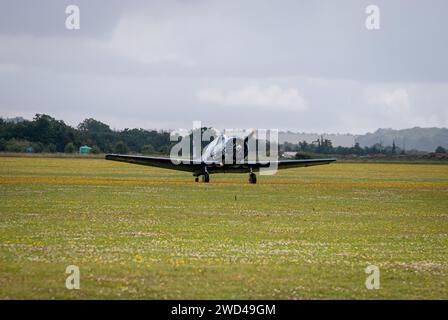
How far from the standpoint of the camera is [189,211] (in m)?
27.6

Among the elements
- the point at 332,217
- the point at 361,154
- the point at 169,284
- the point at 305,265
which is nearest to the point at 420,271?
the point at 305,265

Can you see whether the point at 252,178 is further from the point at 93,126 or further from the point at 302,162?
the point at 93,126

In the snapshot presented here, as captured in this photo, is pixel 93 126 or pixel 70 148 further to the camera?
pixel 93 126

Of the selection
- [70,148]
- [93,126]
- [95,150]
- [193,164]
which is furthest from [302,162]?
[93,126]

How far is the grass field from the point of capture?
12984 millimetres

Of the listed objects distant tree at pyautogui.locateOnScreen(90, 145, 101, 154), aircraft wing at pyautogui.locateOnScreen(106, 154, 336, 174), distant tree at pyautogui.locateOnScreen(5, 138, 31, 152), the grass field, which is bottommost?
the grass field

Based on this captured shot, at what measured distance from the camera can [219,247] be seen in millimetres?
17875

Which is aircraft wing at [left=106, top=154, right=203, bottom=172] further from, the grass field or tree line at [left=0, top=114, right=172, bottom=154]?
tree line at [left=0, top=114, right=172, bottom=154]

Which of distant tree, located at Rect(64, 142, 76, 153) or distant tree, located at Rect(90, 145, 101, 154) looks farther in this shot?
distant tree, located at Rect(64, 142, 76, 153)

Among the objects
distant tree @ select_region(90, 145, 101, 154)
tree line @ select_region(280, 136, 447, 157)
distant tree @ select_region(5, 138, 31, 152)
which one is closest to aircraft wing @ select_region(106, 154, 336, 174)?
distant tree @ select_region(5, 138, 31, 152)

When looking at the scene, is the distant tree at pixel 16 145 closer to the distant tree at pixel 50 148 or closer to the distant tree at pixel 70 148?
the distant tree at pixel 50 148

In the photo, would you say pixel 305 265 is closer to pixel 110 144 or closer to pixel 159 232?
pixel 159 232

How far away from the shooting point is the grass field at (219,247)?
1298cm
